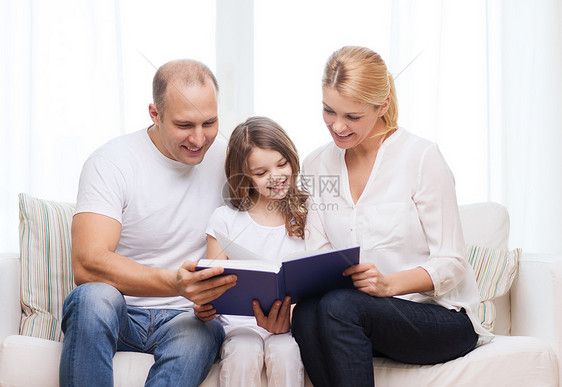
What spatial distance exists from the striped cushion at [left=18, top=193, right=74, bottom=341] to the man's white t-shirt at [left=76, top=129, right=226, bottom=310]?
217 millimetres

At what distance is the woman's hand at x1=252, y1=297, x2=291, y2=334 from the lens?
133 centimetres

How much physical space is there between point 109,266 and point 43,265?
0.36m

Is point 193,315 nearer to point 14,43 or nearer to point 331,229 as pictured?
point 331,229

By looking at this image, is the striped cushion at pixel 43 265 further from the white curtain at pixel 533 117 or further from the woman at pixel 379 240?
the white curtain at pixel 533 117

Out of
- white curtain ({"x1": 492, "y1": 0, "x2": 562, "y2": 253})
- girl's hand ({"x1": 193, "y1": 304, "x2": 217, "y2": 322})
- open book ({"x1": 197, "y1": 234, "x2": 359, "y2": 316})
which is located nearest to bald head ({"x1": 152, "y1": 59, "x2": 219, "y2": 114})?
open book ({"x1": 197, "y1": 234, "x2": 359, "y2": 316})

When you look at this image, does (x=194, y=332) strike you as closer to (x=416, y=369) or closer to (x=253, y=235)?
(x=253, y=235)

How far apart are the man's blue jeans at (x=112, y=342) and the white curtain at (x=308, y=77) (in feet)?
2.34

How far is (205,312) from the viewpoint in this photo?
137 centimetres

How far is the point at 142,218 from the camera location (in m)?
1.57

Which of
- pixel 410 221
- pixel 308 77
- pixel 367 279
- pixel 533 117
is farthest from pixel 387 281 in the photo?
pixel 533 117

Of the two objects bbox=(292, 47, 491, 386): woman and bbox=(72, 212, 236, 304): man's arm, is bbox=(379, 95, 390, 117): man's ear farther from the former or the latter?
bbox=(72, 212, 236, 304): man's arm

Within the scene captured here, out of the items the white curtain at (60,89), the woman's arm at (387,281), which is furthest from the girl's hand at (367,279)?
the white curtain at (60,89)

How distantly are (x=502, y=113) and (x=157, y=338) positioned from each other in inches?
68.2

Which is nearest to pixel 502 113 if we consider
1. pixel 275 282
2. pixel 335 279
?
pixel 335 279
